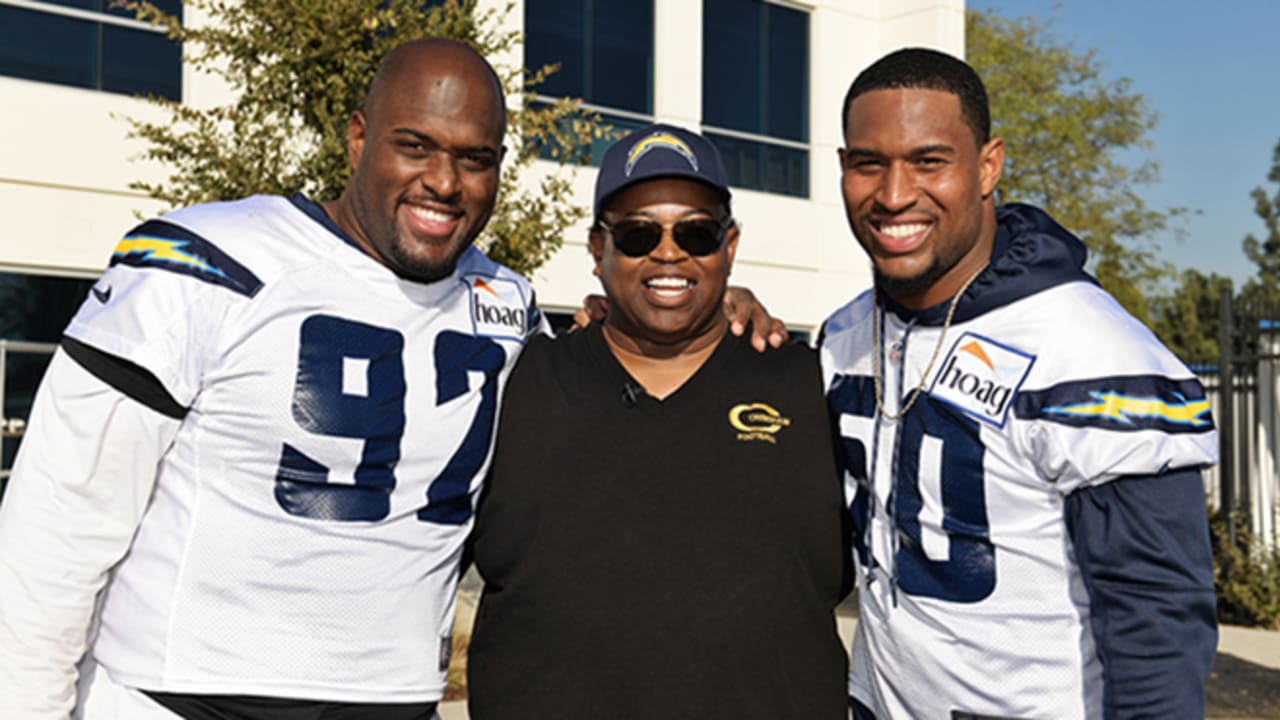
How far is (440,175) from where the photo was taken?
3.04 metres

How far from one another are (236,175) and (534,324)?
156 inches

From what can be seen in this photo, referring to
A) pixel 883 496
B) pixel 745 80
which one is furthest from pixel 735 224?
pixel 745 80

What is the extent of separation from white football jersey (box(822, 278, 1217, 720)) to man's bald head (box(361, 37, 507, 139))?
137cm

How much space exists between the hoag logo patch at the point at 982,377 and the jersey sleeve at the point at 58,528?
1.94 m

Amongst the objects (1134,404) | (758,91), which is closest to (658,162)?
(1134,404)

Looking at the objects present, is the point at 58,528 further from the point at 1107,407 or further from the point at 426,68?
the point at 1107,407

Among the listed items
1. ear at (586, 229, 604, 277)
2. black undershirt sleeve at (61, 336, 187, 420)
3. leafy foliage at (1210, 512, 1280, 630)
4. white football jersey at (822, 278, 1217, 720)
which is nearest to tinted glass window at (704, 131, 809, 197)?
leafy foliage at (1210, 512, 1280, 630)

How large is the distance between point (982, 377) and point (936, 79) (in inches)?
30.9

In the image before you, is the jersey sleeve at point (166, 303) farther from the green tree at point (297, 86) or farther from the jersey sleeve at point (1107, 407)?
the green tree at point (297, 86)

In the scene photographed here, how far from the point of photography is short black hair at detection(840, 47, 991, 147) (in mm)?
2861

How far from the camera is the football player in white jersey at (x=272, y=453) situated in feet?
8.32

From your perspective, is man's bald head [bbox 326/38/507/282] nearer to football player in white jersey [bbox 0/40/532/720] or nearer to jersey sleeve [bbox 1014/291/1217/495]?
football player in white jersey [bbox 0/40/532/720]

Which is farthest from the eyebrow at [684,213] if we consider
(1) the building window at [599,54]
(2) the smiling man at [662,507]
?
(1) the building window at [599,54]

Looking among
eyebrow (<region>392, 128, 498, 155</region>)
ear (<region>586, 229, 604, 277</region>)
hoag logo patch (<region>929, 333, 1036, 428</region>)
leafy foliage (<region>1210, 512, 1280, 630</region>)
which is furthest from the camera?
leafy foliage (<region>1210, 512, 1280, 630</region>)
